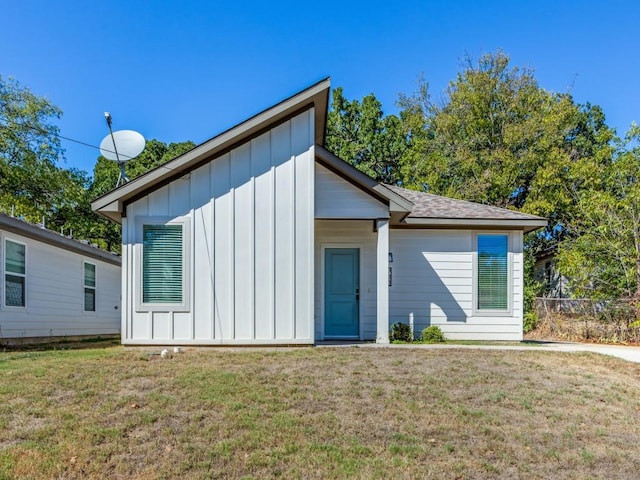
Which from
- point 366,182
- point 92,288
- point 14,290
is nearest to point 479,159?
point 366,182

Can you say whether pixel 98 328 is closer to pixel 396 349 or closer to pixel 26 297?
pixel 26 297

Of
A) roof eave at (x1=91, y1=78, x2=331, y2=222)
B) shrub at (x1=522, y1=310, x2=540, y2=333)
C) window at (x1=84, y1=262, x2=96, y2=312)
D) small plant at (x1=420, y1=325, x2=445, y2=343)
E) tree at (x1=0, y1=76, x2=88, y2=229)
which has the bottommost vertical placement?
shrub at (x1=522, y1=310, x2=540, y2=333)

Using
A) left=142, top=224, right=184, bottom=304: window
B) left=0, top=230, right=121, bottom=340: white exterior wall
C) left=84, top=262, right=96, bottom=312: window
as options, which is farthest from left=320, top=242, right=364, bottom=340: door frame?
left=84, top=262, right=96, bottom=312: window

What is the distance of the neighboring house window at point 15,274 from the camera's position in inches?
401

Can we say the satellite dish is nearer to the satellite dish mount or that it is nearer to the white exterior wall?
the satellite dish mount

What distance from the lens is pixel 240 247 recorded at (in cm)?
851

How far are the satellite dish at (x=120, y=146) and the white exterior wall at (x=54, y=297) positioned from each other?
2695mm

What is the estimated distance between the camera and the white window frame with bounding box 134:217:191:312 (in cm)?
838

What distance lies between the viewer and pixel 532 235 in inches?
885

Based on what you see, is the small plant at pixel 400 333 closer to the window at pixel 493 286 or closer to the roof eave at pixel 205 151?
the window at pixel 493 286

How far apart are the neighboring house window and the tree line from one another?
8.90m

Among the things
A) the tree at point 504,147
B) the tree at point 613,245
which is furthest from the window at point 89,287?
the tree at point 504,147

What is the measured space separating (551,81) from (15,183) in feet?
78.8

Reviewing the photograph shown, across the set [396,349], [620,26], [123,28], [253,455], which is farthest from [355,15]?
[253,455]
